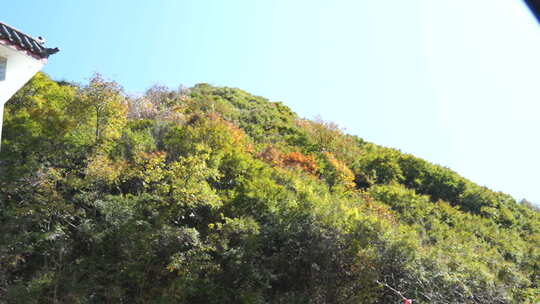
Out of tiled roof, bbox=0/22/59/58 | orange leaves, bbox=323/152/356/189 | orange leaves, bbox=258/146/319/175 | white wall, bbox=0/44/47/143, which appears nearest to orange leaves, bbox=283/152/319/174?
orange leaves, bbox=258/146/319/175

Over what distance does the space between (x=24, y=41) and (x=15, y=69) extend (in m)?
0.43

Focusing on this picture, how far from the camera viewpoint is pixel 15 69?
6012 millimetres

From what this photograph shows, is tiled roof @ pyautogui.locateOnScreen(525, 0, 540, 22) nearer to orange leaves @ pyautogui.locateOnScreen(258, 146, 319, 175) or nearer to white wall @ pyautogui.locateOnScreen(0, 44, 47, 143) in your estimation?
white wall @ pyautogui.locateOnScreen(0, 44, 47, 143)

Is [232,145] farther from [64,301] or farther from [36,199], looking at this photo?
[64,301]

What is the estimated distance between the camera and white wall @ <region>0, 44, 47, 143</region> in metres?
5.81

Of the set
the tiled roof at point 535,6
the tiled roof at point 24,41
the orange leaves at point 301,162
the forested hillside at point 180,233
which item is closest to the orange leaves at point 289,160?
the orange leaves at point 301,162

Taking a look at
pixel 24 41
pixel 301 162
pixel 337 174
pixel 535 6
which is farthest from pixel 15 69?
pixel 337 174

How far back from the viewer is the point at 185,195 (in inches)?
374

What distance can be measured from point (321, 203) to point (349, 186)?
536 cm

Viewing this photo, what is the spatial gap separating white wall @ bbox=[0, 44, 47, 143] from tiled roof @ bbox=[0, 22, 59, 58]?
77mm

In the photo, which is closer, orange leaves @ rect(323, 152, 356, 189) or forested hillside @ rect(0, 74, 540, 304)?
forested hillside @ rect(0, 74, 540, 304)

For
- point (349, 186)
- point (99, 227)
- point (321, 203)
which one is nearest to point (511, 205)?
point (349, 186)

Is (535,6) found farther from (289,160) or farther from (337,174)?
(337,174)

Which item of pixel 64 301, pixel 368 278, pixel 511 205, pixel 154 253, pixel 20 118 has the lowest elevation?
pixel 64 301
